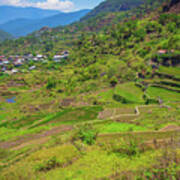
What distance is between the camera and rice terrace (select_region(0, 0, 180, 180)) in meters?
12.9

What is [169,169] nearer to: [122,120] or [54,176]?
[54,176]

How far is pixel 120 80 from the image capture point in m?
45.8

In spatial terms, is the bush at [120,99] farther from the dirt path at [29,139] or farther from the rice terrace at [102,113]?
the dirt path at [29,139]

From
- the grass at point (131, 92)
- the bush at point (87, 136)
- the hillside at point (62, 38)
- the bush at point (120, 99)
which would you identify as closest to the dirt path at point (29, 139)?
the bush at point (87, 136)

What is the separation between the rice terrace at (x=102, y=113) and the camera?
1294 cm

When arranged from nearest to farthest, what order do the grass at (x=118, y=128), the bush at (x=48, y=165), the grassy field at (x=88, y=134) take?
the grassy field at (x=88, y=134)
the bush at (x=48, y=165)
the grass at (x=118, y=128)

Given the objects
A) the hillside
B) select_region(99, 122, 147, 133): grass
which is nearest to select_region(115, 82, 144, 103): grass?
select_region(99, 122, 147, 133): grass

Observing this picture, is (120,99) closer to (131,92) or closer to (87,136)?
(131,92)

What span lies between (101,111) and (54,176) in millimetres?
20584

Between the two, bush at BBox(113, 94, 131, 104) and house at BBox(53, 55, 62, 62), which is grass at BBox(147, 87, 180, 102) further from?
house at BBox(53, 55, 62, 62)

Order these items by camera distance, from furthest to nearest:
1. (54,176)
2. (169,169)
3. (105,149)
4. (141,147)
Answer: (105,149)
(141,147)
(54,176)
(169,169)

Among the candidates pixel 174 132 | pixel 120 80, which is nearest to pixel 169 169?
pixel 174 132

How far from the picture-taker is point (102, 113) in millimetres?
31531

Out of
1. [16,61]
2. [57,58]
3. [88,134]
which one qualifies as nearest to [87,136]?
[88,134]
